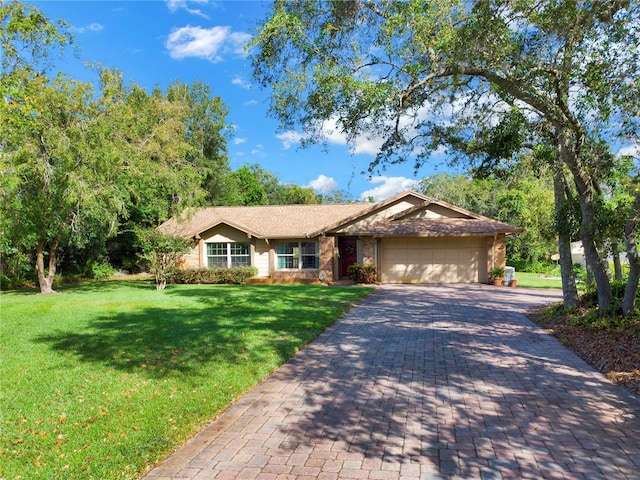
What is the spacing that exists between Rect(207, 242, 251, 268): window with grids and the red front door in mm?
5144

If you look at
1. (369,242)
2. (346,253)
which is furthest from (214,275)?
(369,242)

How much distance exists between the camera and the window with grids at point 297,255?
23.2 metres

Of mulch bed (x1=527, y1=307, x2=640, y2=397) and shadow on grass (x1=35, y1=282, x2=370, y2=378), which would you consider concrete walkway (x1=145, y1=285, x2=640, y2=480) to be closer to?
mulch bed (x1=527, y1=307, x2=640, y2=397)

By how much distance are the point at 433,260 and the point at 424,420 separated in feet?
57.4

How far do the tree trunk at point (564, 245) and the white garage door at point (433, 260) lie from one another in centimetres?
984

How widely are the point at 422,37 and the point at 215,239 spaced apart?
17963 mm

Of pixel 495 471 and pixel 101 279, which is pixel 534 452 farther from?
pixel 101 279

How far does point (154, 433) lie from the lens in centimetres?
417

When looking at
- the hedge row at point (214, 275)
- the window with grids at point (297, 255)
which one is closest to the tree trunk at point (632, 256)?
the window with grids at point (297, 255)

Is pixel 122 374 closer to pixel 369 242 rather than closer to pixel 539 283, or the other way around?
pixel 369 242

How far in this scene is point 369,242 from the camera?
69.9ft

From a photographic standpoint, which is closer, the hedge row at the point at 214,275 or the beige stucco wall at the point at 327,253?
the beige stucco wall at the point at 327,253

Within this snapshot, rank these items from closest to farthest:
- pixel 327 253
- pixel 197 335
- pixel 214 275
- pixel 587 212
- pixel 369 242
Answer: pixel 197 335, pixel 587 212, pixel 369 242, pixel 327 253, pixel 214 275

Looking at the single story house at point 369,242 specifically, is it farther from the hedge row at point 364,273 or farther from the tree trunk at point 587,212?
the tree trunk at point 587,212
